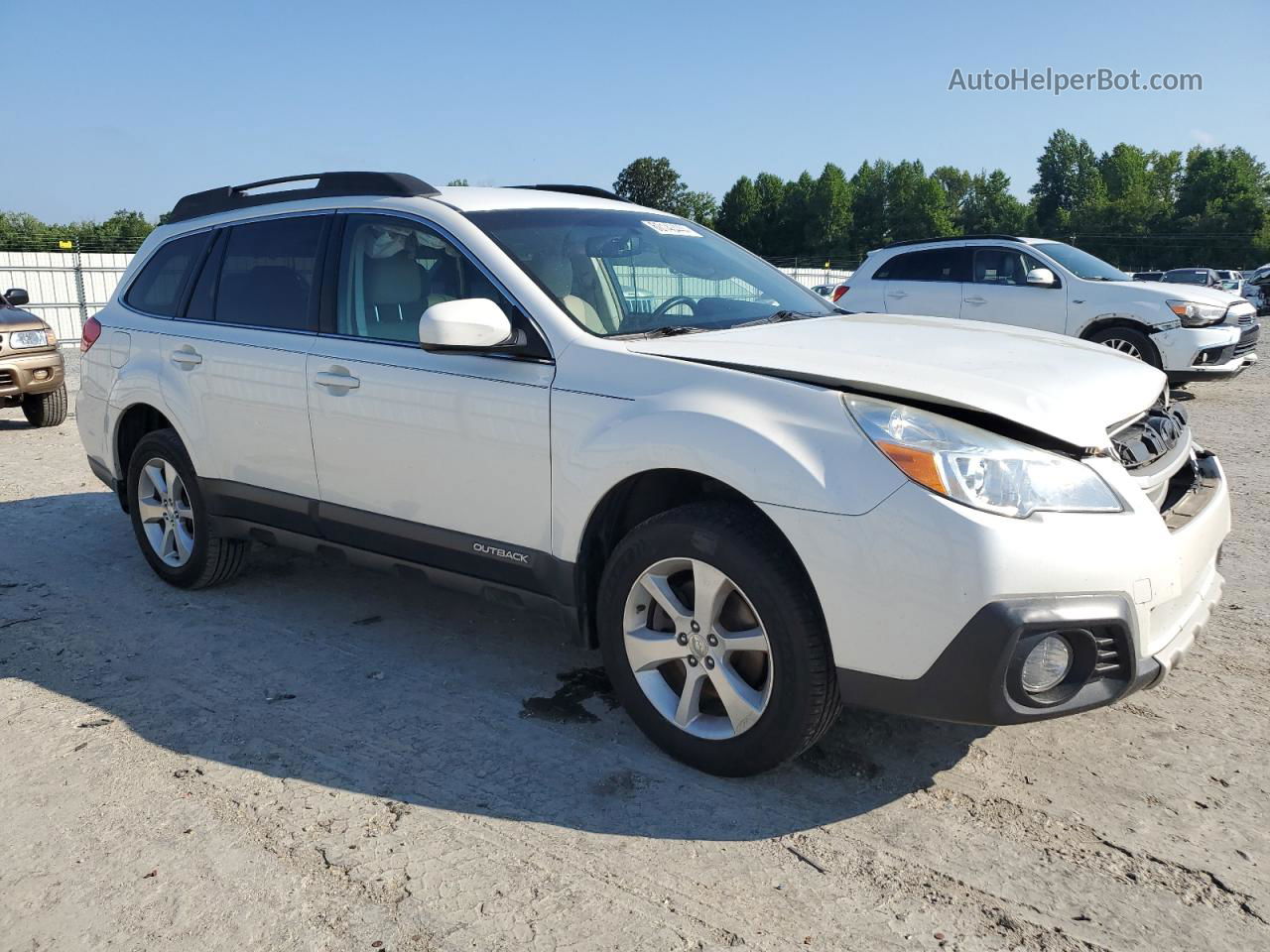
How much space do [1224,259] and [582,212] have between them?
7880 cm

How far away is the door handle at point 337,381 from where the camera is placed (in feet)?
12.8

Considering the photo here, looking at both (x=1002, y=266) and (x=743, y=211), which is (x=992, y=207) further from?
(x=1002, y=266)

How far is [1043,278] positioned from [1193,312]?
5.02 feet

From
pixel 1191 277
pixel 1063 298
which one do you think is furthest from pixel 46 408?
pixel 1191 277

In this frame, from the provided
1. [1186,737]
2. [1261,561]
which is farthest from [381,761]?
[1261,561]

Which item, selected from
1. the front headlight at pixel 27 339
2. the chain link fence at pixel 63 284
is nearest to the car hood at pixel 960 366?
the front headlight at pixel 27 339

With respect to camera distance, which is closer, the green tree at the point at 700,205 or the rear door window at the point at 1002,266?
the rear door window at the point at 1002,266

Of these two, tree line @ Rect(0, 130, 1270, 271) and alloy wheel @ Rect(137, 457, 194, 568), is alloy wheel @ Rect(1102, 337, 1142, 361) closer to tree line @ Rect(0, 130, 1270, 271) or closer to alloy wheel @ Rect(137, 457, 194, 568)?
alloy wheel @ Rect(137, 457, 194, 568)

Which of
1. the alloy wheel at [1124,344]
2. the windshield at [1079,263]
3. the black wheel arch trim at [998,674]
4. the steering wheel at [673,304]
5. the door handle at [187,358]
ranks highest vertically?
the windshield at [1079,263]

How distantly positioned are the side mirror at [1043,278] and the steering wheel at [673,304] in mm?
8638

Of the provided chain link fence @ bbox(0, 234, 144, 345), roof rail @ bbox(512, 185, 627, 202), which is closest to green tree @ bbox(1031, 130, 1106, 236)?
chain link fence @ bbox(0, 234, 144, 345)

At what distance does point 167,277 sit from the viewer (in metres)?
Answer: 5.04

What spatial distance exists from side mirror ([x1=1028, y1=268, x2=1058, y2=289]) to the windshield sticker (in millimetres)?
7951

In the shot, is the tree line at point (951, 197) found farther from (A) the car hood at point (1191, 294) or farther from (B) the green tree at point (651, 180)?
(A) the car hood at point (1191, 294)
